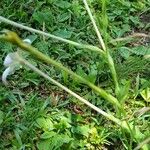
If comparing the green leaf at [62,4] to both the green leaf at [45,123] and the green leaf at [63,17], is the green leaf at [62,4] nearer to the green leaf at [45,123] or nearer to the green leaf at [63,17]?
the green leaf at [63,17]

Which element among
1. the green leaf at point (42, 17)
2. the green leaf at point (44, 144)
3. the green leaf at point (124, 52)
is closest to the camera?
the green leaf at point (44, 144)

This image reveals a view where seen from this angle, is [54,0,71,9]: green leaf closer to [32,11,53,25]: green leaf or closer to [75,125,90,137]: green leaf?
[32,11,53,25]: green leaf

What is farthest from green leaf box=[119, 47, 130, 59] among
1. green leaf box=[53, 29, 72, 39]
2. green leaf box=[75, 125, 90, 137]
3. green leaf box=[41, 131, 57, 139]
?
green leaf box=[41, 131, 57, 139]

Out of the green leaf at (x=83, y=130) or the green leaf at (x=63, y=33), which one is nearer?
the green leaf at (x=83, y=130)

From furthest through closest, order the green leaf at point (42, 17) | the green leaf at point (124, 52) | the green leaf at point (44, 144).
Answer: the green leaf at point (42, 17) < the green leaf at point (124, 52) < the green leaf at point (44, 144)

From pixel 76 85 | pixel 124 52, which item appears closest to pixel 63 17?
pixel 124 52

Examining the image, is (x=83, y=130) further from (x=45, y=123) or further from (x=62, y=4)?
(x=62, y=4)

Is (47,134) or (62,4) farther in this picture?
(62,4)

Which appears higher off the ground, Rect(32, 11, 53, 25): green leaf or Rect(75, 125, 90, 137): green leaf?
Rect(32, 11, 53, 25): green leaf

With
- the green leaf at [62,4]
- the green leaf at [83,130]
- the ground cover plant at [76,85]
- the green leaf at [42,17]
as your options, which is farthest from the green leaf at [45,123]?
the green leaf at [62,4]
